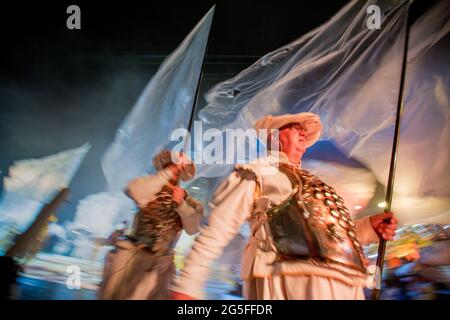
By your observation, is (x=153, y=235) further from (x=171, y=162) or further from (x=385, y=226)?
(x=385, y=226)

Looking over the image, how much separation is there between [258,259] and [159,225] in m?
0.53

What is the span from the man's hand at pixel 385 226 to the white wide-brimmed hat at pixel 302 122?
0.46 meters

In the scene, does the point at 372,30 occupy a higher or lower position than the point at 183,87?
higher

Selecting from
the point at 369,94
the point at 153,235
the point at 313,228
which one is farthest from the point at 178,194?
the point at 369,94

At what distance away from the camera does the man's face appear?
1.55 meters

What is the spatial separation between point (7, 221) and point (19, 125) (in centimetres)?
54

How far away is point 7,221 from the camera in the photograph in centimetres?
186

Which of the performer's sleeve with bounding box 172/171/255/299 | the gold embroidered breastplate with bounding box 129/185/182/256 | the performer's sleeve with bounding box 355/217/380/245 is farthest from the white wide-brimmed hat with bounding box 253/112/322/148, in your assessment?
the gold embroidered breastplate with bounding box 129/185/182/256

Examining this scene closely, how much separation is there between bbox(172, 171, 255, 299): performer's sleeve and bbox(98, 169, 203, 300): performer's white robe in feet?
0.80

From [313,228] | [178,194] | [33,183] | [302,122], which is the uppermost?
[302,122]

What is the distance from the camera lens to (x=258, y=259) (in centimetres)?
129

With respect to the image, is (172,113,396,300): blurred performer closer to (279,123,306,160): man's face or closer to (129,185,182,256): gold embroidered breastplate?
(279,123,306,160): man's face
